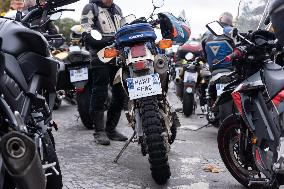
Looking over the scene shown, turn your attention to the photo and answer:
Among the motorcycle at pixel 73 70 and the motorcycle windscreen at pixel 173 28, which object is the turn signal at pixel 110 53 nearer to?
the motorcycle windscreen at pixel 173 28

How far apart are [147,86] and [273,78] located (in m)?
1.33

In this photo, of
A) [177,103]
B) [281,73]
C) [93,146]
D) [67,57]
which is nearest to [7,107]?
[281,73]

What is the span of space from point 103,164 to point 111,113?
1298mm

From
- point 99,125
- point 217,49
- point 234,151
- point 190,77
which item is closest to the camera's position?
point 234,151

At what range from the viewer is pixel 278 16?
2.93 m

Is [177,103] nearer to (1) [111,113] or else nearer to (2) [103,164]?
(1) [111,113]

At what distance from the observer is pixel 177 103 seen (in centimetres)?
1125

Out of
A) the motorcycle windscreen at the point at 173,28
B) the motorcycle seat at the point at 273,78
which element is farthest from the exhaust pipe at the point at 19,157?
the motorcycle windscreen at the point at 173,28

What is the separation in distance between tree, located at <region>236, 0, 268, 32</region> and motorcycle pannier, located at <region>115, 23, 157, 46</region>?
86 centimetres

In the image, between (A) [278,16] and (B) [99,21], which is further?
(B) [99,21]

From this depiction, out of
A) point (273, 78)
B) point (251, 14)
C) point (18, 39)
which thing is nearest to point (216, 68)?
point (251, 14)

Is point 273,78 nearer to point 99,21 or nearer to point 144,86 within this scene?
point 144,86

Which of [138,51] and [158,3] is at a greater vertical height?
[158,3]

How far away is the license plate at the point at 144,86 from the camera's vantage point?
4523 millimetres
